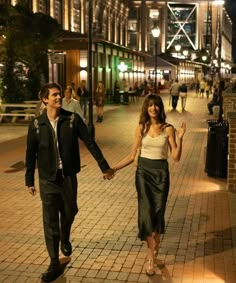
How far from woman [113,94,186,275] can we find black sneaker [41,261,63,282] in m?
0.91

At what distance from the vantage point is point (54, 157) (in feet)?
17.6

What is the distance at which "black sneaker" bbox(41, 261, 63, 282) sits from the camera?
17.8 feet

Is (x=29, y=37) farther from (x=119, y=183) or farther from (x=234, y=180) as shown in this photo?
(x=234, y=180)

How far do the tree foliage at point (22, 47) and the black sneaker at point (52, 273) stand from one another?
1823 cm

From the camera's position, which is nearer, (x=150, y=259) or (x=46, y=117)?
(x=46, y=117)

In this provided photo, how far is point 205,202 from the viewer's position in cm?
870

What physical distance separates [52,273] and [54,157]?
116cm

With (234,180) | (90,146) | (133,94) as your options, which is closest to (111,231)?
(90,146)

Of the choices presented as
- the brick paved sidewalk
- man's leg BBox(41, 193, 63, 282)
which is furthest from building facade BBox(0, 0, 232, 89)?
man's leg BBox(41, 193, 63, 282)

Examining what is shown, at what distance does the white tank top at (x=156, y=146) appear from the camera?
559cm

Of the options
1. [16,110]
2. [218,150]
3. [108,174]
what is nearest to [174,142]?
[108,174]

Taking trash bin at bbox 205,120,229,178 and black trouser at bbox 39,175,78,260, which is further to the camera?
trash bin at bbox 205,120,229,178

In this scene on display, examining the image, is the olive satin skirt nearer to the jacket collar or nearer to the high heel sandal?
the high heel sandal

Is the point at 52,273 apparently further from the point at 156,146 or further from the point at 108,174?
the point at 156,146
